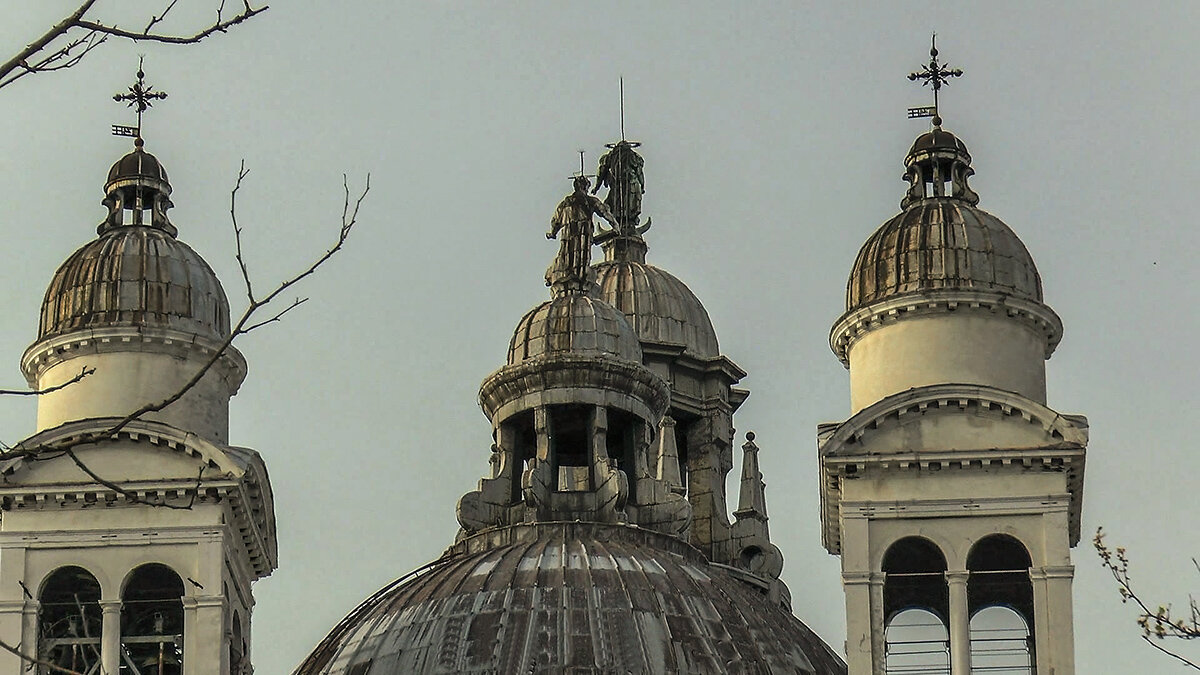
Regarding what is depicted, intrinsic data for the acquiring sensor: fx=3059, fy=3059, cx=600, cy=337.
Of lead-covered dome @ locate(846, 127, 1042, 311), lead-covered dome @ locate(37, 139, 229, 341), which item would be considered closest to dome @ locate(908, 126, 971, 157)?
lead-covered dome @ locate(846, 127, 1042, 311)

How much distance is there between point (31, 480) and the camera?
6269cm

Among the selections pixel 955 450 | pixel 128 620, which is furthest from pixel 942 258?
pixel 128 620

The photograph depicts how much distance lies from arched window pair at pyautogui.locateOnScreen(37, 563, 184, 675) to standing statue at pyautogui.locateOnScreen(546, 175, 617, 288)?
14.7m

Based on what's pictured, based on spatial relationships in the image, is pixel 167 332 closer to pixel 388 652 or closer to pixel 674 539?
pixel 388 652

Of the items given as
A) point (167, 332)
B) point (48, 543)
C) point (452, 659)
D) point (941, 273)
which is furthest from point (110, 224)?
point (941, 273)

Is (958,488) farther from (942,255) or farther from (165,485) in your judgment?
(165,485)

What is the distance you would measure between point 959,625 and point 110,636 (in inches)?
673

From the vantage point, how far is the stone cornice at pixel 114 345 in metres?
64.6

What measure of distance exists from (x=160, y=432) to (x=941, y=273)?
16239 mm

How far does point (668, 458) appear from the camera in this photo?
7512 centimetres

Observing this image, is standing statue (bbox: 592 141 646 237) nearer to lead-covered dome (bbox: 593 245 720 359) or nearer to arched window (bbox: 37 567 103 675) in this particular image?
lead-covered dome (bbox: 593 245 720 359)

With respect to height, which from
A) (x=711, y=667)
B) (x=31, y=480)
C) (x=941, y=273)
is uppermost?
(x=941, y=273)

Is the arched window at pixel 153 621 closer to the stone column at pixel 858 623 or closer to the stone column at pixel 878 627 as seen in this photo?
the stone column at pixel 858 623

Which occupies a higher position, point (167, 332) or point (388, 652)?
point (167, 332)
